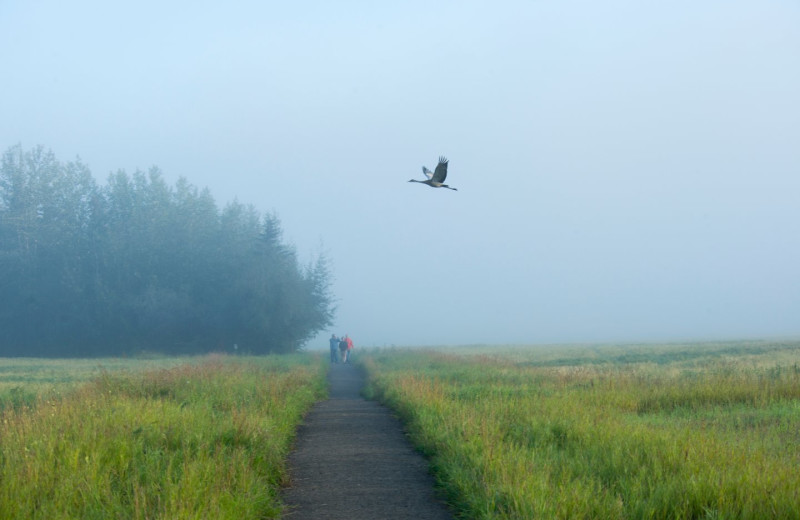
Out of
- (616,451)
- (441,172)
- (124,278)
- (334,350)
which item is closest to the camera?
(616,451)

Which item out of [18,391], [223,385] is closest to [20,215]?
[18,391]

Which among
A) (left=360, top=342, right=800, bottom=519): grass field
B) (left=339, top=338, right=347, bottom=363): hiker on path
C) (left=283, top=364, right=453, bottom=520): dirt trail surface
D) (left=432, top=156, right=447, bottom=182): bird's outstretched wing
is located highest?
(left=432, top=156, right=447, bottom=182): bird's outstretched wing

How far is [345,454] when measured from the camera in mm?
10250

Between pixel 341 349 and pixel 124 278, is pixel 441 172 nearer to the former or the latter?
pixel 341 349

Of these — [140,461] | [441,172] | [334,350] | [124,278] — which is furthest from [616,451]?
[124,278]

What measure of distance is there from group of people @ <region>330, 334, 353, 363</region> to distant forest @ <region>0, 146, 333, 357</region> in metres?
8.60

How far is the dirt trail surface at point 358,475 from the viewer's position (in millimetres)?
7180

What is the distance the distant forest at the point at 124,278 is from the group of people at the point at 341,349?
8.60 metres

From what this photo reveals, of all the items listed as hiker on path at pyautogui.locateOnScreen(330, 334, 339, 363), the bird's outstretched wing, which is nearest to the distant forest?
hiker on path at pyautogui.locateOnScreen(330, 334, 339, 363)

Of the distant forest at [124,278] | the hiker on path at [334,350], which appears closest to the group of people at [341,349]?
the hiker on path at [334,350]

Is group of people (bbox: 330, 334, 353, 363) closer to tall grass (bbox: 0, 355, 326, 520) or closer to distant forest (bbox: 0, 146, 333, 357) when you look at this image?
distant forest (bbox: 0, 146, 333, 357)

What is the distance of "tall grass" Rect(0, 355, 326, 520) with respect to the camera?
19.6 feet

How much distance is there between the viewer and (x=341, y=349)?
45.7m

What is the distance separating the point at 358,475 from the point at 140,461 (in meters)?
2.59
